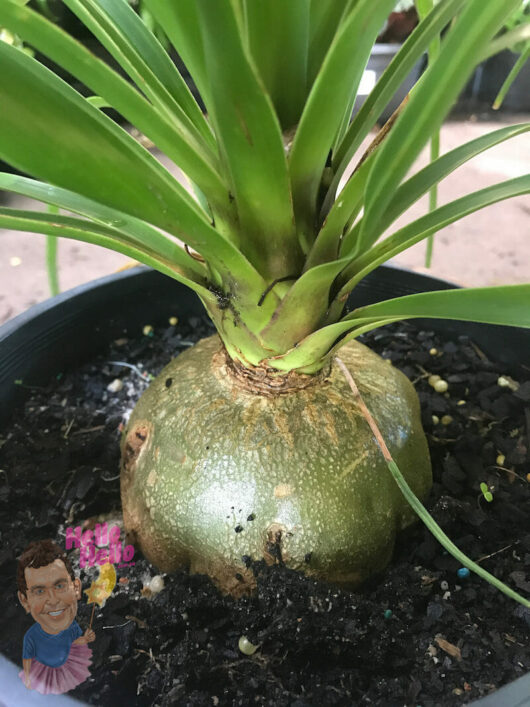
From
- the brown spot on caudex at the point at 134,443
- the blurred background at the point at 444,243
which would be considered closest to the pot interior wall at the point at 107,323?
the brown spot on caudex at the point at 134,443

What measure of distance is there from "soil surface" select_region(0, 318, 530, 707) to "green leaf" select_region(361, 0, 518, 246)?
12.8 inches

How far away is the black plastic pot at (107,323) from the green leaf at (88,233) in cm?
29

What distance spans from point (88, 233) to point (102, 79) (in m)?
0.12

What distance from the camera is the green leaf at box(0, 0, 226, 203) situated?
0.27m

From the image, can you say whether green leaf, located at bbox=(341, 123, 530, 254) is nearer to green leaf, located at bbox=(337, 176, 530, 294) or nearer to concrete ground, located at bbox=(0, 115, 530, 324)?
green leaf, located at bbox=(337, 176, 530, 294)

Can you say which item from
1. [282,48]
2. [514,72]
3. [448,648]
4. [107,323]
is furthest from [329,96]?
[107,323]

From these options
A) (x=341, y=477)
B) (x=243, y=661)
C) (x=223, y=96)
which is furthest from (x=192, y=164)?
(x=243, y=661)

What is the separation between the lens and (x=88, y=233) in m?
0.40

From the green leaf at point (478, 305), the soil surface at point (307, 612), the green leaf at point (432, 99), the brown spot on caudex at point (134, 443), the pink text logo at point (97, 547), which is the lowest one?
the soil surface at point (307, 612)

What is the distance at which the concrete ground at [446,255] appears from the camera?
1538 millimetres

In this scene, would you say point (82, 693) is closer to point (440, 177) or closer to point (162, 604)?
point (162, 604)

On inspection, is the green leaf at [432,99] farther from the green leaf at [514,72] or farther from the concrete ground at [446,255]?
the concrete ground at [446,255]

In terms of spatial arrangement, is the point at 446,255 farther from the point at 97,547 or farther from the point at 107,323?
the point at 97,547

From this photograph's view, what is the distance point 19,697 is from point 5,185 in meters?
0.34
